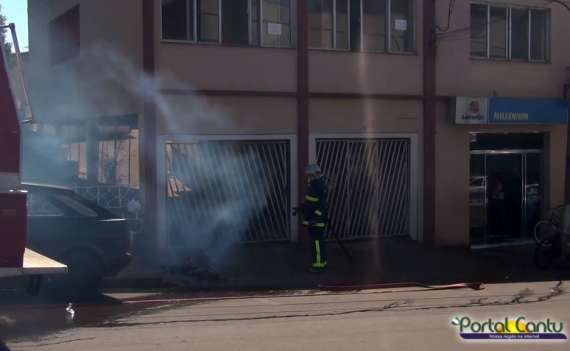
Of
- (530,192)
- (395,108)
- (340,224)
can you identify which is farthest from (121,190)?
(530,192)

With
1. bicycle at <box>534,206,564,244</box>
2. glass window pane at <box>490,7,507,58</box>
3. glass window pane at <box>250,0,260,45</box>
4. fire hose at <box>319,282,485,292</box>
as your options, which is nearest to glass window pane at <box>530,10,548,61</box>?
glass window pane at <box>490,7,507,58</box>

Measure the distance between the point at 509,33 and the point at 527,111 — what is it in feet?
6.04

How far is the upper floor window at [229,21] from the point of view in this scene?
46.3 feet

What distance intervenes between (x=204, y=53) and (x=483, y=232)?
25.1ft

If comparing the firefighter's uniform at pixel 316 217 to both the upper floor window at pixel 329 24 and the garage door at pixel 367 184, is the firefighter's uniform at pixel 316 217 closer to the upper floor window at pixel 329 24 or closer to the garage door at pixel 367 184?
the garage door at pixel 367 184

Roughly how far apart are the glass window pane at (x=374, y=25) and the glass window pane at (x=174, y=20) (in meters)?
3.84

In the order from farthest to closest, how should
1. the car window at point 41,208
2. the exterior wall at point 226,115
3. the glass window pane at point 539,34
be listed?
the glass window pane at point 539,34 < the exterior wall at point 226,115 < the car window at point 41,208

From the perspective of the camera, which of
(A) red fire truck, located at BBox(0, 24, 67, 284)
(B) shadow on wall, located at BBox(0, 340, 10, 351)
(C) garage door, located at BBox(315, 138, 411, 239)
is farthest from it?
(C) garage door, located at BBox(315, 138, 411, 239)

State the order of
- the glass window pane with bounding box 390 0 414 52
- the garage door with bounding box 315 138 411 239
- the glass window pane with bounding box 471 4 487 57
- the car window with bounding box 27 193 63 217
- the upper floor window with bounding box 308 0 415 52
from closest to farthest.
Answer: the car window with bounding box 27 193 63 217 < the upper floor window with bounding box 308 0 415 52 < the garage door with bounding box 315 138 411 239 < the glass window pane with bounding box 390 0 414 52 < the glass window pane with bounding box 471 4 487 57

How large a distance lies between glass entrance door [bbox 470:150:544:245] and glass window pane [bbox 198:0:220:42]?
21.3 ft

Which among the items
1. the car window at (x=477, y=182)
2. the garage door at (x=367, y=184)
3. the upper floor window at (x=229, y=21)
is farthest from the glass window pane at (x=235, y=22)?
the car window at (x=477, y=182)

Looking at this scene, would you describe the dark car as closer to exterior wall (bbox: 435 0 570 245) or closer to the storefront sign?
exterior wall (bbox: 435 0 570 245)

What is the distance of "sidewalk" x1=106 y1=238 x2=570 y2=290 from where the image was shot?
12.0 metres

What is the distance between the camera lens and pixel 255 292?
38.2ft
